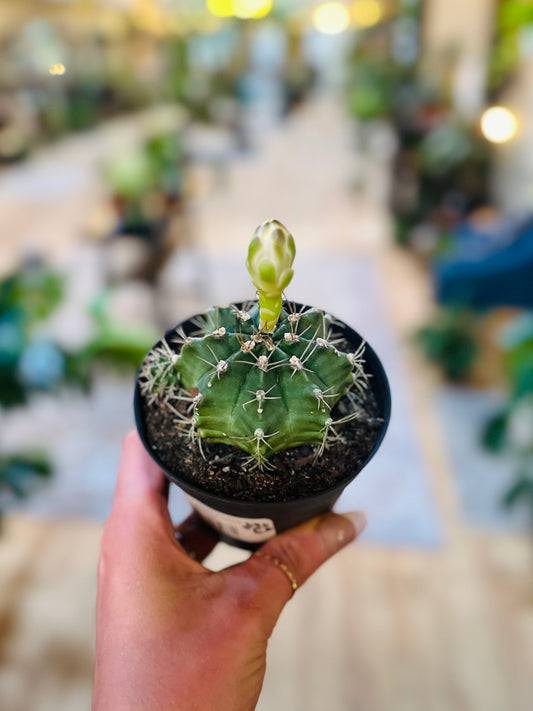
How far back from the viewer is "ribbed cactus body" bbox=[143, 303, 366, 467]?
56cm

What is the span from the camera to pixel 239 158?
548cm

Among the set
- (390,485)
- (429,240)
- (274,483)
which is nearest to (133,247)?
(429,240)

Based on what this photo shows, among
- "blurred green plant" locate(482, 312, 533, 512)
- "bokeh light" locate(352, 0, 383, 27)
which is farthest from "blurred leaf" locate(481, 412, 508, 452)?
"bokeh light" locate(352, 0, 383, 27)

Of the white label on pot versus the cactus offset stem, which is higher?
the cactus offset stem

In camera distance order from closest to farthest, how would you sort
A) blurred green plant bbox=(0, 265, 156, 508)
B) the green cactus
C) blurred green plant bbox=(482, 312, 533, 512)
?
1. the green cactus
2. blurred green plant bbox=(0, 265, 156, 508)
3. blurred green plant bbox=(482, 312, 533, 512)

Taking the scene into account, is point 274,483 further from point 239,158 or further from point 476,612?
point 239,158

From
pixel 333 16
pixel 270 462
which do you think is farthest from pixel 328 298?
pixel 333 16

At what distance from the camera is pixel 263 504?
22.9 inches

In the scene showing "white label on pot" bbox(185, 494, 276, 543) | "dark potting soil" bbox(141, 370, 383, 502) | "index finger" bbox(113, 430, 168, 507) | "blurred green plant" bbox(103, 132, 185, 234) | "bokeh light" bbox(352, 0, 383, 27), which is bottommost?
"white label on pot" bbox(185, 494, 276, 543)

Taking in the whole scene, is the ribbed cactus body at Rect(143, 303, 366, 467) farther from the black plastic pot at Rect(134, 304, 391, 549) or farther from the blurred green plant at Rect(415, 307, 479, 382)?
the blurred green plant at Rect(415, 307, 479, 382)

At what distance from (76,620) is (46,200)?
3.63 metres

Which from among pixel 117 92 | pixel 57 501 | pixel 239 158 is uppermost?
pixel 117 92

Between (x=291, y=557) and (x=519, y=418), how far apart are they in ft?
3.77

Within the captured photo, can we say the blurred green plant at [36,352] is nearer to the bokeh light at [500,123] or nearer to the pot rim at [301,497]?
the pot rim at [301,497]
